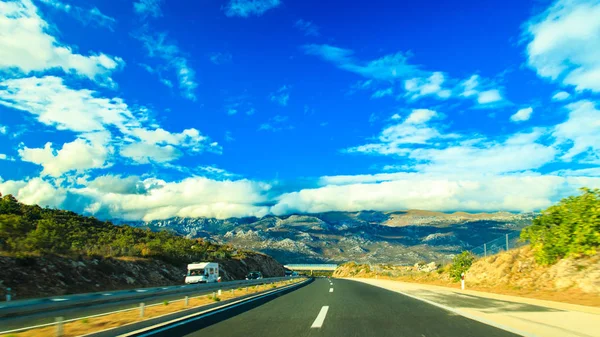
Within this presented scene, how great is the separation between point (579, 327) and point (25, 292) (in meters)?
34.9

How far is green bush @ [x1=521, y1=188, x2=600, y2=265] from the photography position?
20.2 m

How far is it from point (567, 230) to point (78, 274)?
1580 inches

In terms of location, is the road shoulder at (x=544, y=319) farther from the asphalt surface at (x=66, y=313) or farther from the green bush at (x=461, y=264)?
the green bush at (x=461, y=264)

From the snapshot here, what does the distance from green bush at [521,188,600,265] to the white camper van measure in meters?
30.5

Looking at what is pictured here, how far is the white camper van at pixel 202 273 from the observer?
4262cm

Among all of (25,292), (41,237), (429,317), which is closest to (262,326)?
(429,317)

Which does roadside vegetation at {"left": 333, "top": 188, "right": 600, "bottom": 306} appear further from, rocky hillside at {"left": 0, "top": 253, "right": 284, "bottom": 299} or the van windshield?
rocky hillside at {"left": 0, "top": 253, "right": 284, "bottom": 299}

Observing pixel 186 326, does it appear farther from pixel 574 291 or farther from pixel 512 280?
pixel 512 280

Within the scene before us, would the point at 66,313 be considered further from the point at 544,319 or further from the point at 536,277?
the point at 536,277

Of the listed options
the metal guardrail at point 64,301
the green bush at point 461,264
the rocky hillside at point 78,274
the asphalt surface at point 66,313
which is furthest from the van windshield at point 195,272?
the green bush at point 461,264

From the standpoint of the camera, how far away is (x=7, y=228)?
1761 inches

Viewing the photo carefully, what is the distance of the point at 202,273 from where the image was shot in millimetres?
44312

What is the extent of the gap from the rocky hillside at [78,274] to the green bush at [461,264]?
108ft

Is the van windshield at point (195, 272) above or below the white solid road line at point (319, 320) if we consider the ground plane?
below
